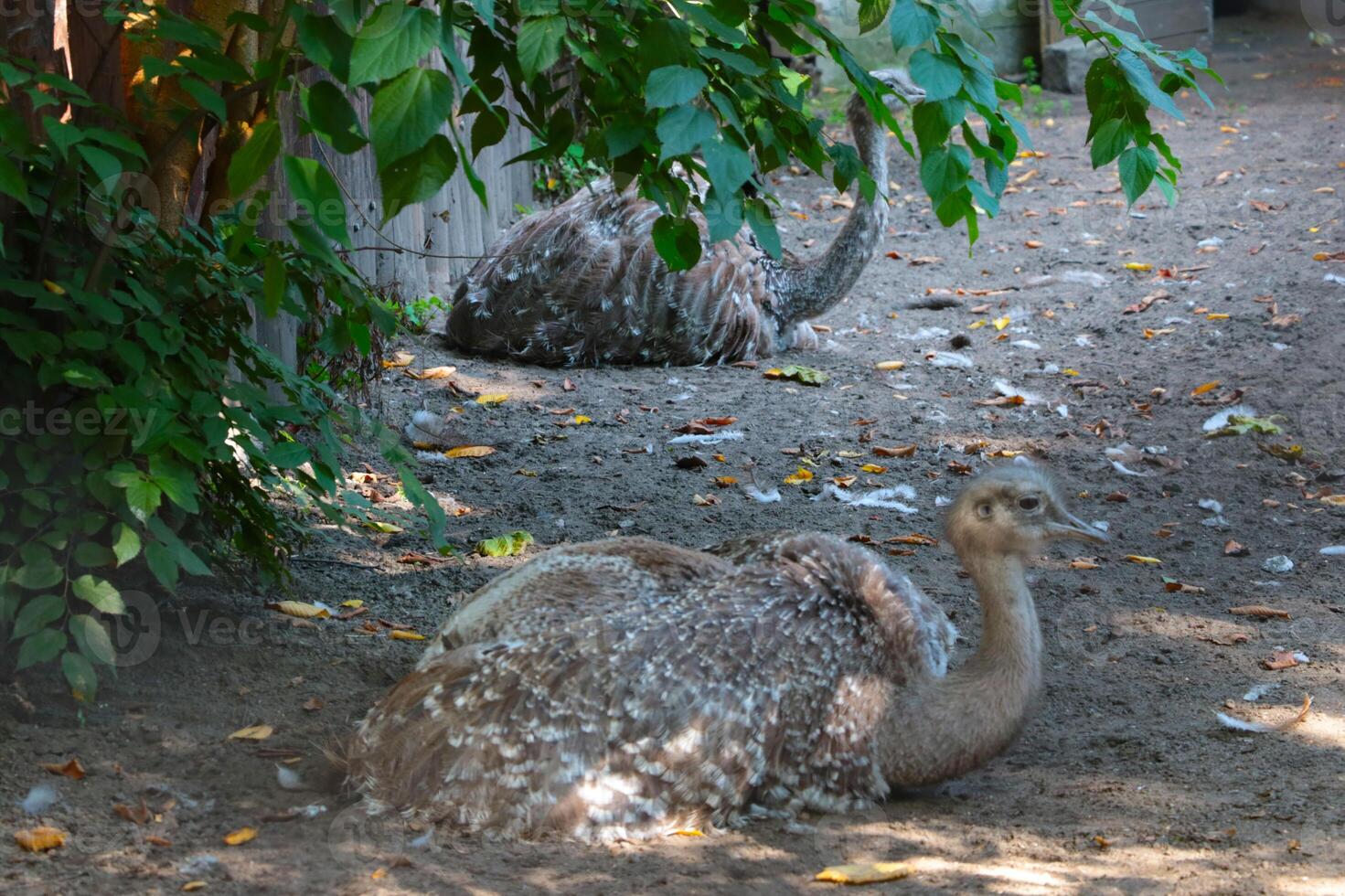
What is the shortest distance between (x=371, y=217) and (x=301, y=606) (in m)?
3.34

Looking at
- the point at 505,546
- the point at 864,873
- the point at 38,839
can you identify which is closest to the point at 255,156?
the point at 38,839

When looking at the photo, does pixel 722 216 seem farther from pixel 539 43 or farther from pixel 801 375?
pixel 801 375

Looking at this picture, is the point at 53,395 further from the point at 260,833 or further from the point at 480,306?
the point at 480,306

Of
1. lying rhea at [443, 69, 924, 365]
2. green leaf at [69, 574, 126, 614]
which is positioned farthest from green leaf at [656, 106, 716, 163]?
lying rhea at [443, 69, 924, 365]

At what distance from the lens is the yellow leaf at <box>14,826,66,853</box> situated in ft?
11.5

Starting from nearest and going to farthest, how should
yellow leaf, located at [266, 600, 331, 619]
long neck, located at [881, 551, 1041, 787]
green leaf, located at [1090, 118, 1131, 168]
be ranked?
green leaf, located at [1090, 118, 1131, 168] → long neck, located at [881, 551, 1041, 787] → yellow leaf, located at [266, 600, 331, 619]

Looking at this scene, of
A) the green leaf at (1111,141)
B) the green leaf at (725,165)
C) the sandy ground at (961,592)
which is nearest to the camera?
the green leaf at (725,165)

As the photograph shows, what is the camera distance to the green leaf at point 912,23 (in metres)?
2.94

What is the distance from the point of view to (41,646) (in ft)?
12.2

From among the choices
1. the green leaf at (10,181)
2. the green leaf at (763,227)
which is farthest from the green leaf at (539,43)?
the green leaf at (10,181)

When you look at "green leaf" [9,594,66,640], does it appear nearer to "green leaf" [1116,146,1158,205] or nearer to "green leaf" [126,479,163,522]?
"green leaf" [126,479,163,522]

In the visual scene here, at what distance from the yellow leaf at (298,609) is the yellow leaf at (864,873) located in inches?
88.4

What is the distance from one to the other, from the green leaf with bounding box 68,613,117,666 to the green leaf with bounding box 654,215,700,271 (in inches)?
75.4

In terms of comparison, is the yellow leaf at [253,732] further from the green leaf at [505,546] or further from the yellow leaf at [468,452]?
the yellow leaf at [468,452]
